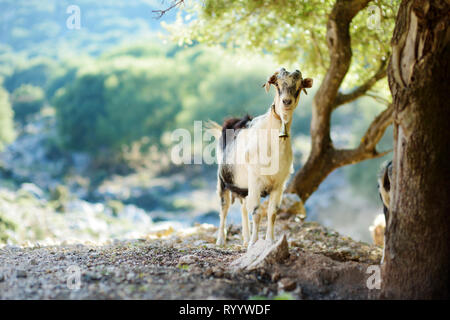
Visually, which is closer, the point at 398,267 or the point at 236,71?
the point at 398,267

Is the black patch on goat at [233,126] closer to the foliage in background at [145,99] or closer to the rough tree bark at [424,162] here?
the rough tree bark at [424,162]

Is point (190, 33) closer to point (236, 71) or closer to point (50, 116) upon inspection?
point (236, 71)

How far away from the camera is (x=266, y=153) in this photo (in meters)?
6.03

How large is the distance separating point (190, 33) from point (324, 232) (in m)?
5.08

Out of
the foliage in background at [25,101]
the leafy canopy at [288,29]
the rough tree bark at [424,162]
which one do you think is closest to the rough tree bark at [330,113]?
the leafy canopy at [288,29]

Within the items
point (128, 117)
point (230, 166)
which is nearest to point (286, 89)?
point (230, 166)

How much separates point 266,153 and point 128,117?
4450 centimetres

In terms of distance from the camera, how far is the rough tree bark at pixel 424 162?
4.12 metres

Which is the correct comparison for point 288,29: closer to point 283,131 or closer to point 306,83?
point 306,83

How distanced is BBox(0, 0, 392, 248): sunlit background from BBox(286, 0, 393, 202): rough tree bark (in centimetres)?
2412

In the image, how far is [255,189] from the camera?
6.25 meters

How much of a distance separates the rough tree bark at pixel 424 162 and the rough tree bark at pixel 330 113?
15.1ft

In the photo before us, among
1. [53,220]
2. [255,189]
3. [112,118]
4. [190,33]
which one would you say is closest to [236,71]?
[112,118]

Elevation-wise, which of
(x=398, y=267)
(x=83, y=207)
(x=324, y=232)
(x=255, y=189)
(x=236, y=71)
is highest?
(x=236, y=71)
